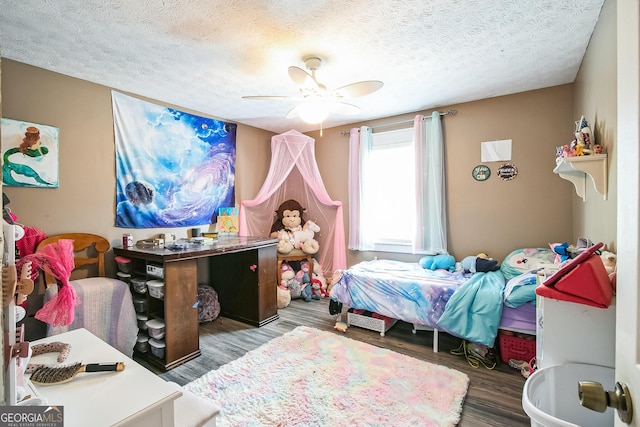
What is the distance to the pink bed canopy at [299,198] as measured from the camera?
13.7 feet

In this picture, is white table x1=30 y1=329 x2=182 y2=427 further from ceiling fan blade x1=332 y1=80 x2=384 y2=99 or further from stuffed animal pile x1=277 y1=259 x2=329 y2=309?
stuffed animal pile x1=277 y1=259 x2=329 y2=309

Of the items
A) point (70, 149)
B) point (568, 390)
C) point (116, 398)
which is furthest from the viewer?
point (70, 149)

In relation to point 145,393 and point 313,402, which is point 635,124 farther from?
point 313,402

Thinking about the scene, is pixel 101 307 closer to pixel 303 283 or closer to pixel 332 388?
pixel 332 388

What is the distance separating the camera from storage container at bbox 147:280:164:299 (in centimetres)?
242

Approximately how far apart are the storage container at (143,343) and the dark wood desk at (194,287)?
7cm

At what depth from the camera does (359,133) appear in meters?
4.24

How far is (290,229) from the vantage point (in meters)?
4.38

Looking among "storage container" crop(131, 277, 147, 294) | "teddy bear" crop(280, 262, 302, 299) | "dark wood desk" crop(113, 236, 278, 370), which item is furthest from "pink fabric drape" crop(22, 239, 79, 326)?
"teddy bear" crop(280, 262, 302, 299)

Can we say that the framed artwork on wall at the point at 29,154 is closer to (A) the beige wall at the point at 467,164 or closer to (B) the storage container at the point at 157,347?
(A) the beige wall at the point at 467,164

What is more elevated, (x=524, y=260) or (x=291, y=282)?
(x=524, y=260)

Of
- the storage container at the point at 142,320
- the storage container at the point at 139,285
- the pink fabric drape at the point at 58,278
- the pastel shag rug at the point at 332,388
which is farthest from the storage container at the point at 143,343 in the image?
the pink fabric drape at the point at 58,278

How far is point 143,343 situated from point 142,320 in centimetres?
20

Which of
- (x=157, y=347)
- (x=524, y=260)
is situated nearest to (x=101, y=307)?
(x=157, y=347)
